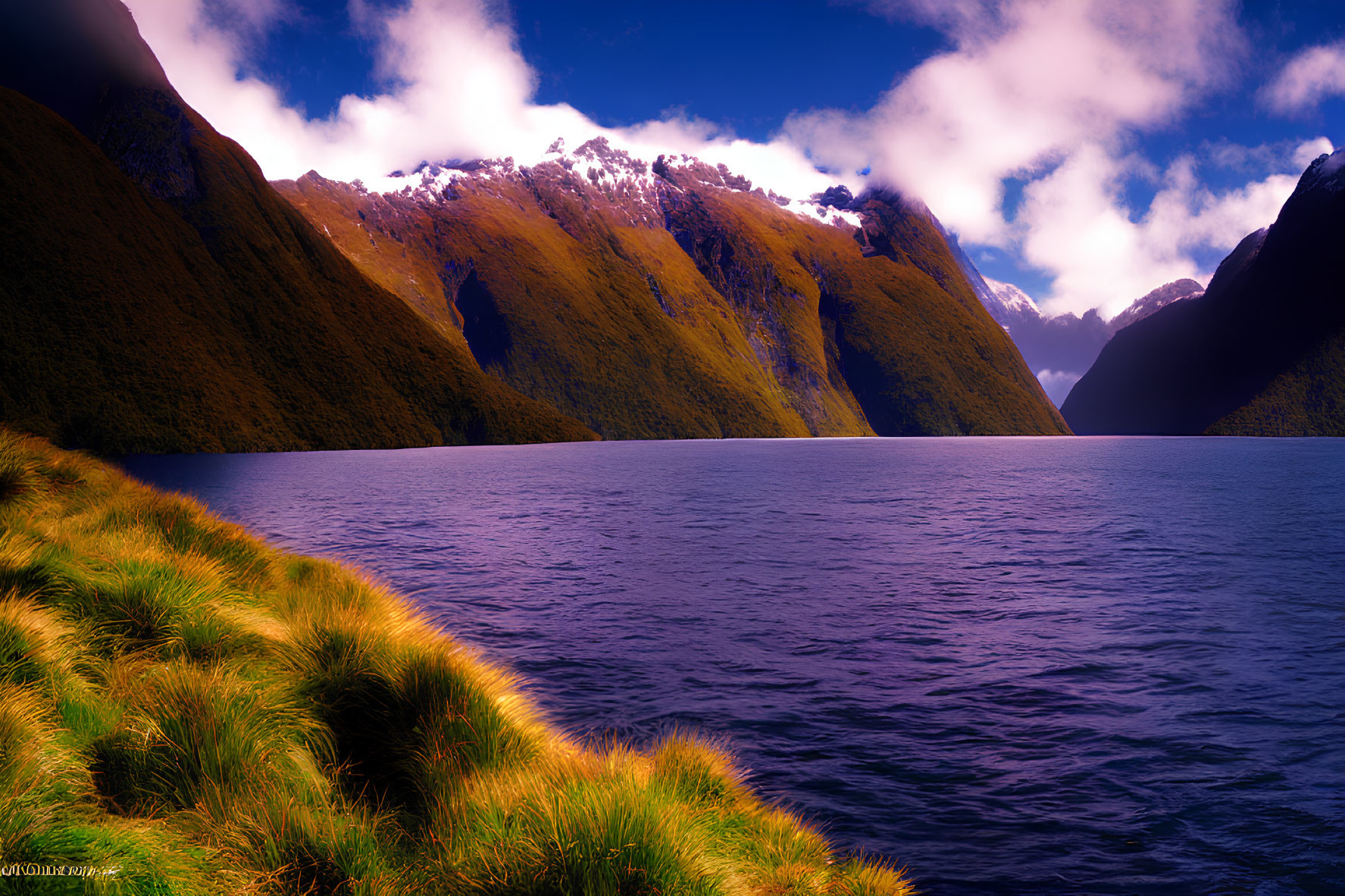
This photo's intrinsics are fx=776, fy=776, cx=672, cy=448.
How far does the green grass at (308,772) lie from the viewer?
4887mm

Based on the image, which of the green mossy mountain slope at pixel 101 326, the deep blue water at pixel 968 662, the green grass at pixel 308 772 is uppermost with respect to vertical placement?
the green mossy mountain slope at pixel 101 326

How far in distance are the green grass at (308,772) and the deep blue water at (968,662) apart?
85.3 inches

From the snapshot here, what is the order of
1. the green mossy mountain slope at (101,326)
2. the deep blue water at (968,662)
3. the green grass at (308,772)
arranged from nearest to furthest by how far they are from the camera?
the green grass at (308,772)
the deep blue water at (968,662)
the green mossy mountain slope at (101,326)

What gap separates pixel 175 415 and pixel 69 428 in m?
20.1

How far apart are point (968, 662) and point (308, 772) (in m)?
12.9

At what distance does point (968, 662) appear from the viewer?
15.6 m

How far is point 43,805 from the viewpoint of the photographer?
4957 mm

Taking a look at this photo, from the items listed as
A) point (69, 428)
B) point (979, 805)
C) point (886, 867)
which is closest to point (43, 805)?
point (886, 867)

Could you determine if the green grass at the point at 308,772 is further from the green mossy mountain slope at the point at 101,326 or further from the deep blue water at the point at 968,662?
the green mossy mountain slope at the point at 101,326

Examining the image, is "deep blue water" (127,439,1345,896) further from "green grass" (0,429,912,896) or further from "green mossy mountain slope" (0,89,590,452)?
"green mossy mountain slope" (0,89,590,452)

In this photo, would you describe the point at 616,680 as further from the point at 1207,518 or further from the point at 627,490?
the point at 627,490

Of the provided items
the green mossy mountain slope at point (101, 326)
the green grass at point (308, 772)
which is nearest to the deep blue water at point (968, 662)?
the green grass at point (308, 772)

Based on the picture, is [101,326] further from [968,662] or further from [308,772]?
[308,772]

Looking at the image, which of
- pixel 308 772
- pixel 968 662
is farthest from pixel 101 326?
pixel 308 772
